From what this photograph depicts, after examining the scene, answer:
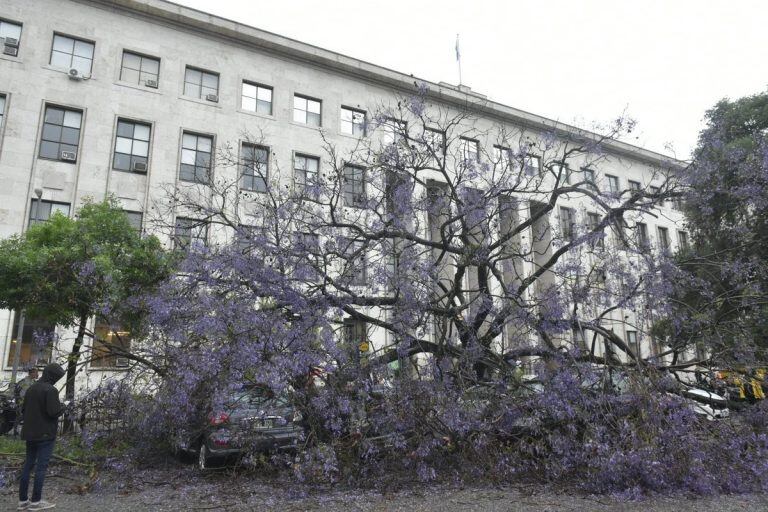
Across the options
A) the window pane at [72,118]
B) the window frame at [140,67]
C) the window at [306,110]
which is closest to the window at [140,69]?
the window frame at [140,67]

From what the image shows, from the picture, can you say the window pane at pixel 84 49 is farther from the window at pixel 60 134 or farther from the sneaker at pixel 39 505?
the sneaker at pixel 39 505

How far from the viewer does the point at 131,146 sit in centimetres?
2233

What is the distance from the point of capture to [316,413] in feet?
24.5

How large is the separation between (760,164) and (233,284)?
403 inches

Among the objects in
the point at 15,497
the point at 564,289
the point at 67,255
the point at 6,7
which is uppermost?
the point at 6,7

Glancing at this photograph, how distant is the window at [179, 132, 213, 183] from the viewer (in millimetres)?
22969

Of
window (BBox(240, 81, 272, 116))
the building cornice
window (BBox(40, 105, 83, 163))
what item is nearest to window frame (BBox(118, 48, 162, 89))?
the building cornice

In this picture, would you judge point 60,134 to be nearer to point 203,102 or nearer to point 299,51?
point 203,102

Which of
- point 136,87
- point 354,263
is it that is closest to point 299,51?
point 136,87

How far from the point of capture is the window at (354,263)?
942cm

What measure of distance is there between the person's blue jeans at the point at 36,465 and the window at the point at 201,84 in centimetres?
2053

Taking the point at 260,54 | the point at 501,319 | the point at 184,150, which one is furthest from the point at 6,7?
the point at 501,319

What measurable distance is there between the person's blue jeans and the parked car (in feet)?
5.70

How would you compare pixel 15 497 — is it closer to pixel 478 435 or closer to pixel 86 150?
pixel 478 435
